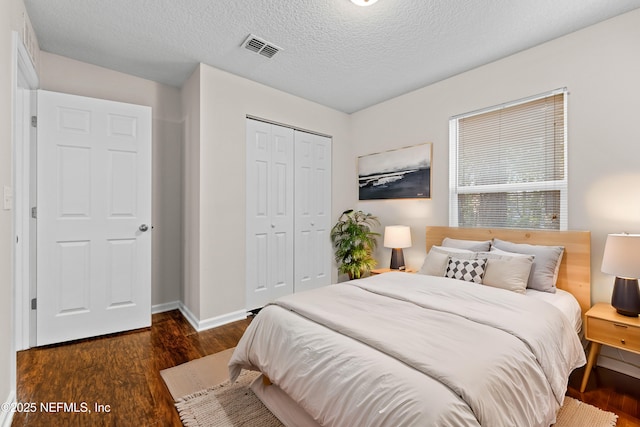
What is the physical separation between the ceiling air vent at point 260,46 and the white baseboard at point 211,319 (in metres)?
2.54

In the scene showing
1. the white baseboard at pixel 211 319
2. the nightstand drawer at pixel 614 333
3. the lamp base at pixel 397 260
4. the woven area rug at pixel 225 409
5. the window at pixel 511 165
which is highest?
the window at pixel 511 165

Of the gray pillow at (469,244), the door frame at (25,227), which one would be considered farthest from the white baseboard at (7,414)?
the gray pillow at (469,244)

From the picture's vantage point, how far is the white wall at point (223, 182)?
2.91 meters

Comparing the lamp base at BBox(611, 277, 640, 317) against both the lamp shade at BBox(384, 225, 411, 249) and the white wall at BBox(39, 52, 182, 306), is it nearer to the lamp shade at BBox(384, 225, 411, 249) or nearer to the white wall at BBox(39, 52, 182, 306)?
the lamp shade at BBox(384, 225, 411, 249)

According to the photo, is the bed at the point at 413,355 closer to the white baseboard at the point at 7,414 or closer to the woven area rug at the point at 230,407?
the woven area rug at the point at 230,407

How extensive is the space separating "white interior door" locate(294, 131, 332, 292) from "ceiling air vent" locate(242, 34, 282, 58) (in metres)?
1.16

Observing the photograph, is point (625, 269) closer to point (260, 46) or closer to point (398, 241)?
point (398, 241)

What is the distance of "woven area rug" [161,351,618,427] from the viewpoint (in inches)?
63.6

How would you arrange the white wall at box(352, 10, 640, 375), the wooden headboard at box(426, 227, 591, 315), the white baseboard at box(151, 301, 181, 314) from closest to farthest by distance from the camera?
the white wall at box(352, 10, 640, 375)
the wooden headboard at box(426, 227, 591, 315)
the white baseboard at box(151, 301, 181, 314)

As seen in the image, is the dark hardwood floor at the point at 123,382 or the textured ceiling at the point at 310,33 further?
the textured ceiling at the point at 310,33

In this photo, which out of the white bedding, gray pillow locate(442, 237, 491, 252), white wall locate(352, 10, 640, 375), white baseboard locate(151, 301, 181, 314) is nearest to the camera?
the white bedding

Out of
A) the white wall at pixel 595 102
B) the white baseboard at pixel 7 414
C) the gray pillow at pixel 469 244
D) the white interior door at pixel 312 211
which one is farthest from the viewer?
the white interior door at pixel 312 211

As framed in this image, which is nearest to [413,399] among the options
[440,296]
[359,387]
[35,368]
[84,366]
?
[359,387]

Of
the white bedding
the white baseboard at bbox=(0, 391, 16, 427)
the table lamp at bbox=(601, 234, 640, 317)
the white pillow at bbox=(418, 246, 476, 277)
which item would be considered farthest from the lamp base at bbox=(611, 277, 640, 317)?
the white baseboard at bbox=(0, 391, 16, 427)
